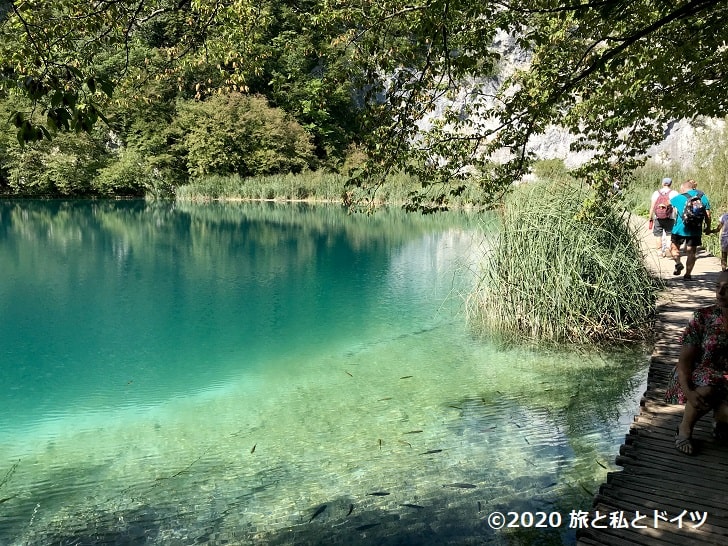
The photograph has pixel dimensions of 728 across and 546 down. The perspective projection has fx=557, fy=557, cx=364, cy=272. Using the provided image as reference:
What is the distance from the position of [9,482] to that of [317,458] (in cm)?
206

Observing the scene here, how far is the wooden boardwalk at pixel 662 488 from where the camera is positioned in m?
2.32

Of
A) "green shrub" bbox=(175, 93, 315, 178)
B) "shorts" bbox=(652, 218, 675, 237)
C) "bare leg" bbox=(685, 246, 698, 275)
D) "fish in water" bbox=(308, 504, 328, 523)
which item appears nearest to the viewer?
"fish in water" bbox=(308, 504, 328, 523)

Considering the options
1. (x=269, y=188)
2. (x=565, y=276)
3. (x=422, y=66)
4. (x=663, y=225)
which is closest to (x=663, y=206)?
(x=663, y=225)

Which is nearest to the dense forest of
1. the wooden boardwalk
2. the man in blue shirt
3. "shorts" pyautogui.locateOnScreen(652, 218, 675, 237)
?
the man in blue shirt

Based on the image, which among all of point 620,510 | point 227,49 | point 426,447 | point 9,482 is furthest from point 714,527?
point 227,49

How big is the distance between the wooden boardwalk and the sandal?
3 centimetres

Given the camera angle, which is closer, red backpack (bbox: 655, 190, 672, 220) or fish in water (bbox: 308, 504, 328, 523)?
fish in water (bbox: 308, 504, 328, 523)

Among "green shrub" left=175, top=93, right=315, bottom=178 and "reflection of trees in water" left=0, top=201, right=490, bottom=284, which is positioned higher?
"green shrub" left=175, top=93, right=315, bottom=178

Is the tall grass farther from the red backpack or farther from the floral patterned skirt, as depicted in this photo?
the floral patterned skirt

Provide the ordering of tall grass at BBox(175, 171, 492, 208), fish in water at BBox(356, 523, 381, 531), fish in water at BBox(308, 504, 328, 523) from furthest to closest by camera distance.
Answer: tall grass at BBox(175, 171, 492, 208)
fish in water at BBox(308, 504, 328, 523)
fish in water at BBox(356, 523, 381, 531)

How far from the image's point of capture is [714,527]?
2.31 m

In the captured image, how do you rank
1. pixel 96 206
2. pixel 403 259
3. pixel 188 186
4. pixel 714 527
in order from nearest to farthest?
pixel 714 527 → pixel 403 259 → pixel 96 206 → pixel 188 186

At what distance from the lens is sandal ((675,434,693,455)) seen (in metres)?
2.92

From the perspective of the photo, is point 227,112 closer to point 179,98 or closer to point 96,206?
point 179,98
